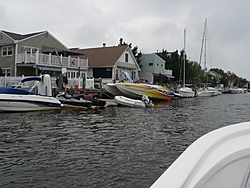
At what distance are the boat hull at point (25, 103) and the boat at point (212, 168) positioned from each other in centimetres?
1298

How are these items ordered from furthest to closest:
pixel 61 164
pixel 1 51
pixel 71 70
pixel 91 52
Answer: pixel 91 52 < pixel 71 70 < pixel 1 51 < pixel 61 164

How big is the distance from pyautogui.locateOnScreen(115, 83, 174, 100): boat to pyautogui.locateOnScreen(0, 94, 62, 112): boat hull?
9.67 m

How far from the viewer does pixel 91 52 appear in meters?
38.2

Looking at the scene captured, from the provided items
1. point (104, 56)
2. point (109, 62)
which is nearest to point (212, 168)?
point (109, 62)

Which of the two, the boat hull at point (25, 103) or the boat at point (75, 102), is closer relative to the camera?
the boat hull at point (25, 103)

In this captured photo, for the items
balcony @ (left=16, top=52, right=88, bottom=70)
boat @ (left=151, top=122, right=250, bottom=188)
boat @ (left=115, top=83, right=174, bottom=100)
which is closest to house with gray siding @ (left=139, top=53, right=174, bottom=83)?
boat @ (left=115, top=83, right=174, bottom=100)

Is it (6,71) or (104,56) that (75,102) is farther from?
(104,56)

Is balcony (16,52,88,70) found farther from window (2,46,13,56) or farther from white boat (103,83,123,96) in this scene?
white boat (103,83,123,96)

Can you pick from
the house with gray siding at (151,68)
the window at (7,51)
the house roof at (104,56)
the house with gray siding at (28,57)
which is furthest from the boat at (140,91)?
the house with gray siding at (151,68)

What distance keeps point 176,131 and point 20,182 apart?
20.6 feet

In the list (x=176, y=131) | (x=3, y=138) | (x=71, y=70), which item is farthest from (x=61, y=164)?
(x=71, y=70)

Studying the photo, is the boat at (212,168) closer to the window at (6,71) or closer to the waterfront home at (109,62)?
the window at (6,71)

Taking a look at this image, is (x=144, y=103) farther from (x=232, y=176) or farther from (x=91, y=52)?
(x=91, y=52)

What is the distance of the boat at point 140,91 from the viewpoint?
931 inches
